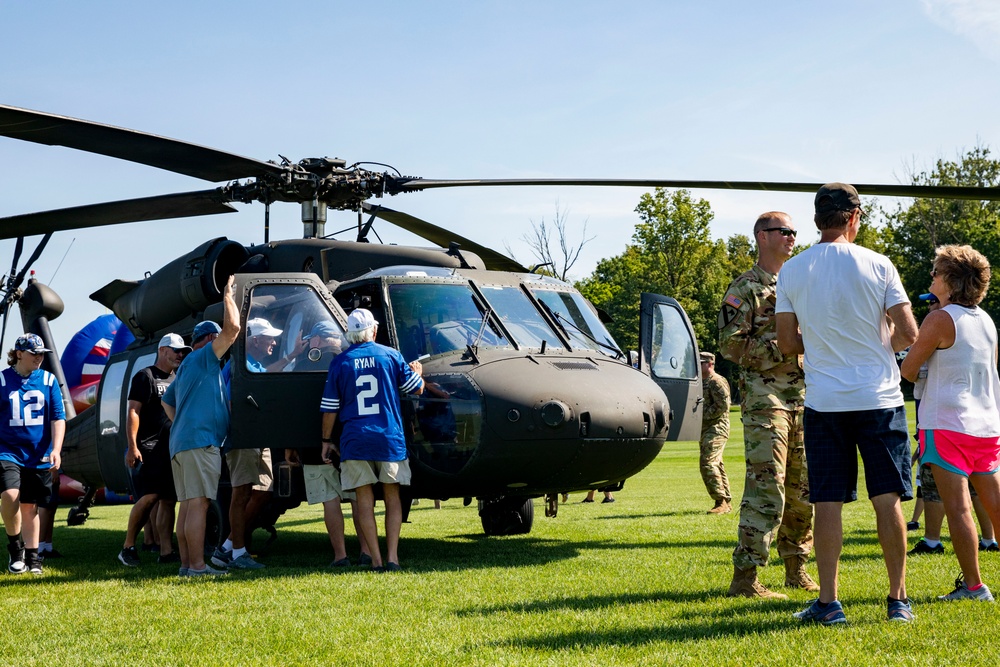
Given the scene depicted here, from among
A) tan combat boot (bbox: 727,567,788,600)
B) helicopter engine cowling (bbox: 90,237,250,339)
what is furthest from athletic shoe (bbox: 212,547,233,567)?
tan combat boot (bbox: 727,567,788,600)

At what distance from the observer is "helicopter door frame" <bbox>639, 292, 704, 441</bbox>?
870 cm

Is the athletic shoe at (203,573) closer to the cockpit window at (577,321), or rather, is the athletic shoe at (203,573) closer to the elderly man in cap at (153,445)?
the elderly man in cap at (153,445)

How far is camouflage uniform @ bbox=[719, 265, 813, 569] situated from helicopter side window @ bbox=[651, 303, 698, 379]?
9.91 ft

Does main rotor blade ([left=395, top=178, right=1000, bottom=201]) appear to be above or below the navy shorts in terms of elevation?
above

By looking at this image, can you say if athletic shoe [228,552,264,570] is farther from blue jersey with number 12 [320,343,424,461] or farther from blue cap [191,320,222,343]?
blue cap [191,320,222,343]

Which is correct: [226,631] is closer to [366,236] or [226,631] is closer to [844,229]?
[844,229]

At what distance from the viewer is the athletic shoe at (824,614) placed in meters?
4.69

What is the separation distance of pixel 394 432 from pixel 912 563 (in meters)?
3.54

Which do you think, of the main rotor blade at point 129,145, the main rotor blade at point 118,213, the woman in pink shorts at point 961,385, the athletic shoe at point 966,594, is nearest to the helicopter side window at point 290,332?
the main rotor blade at point 129,145

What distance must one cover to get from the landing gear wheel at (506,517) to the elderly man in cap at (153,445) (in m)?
2.87

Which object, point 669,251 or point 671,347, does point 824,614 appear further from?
point 669,251

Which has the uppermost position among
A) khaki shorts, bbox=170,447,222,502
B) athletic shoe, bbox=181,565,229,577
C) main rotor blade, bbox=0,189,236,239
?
main rotor blade, bbox=0,189,236,239

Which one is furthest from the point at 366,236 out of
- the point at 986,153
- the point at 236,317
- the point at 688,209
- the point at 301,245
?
the point at 986,153

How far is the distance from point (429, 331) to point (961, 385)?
13.2 feet
